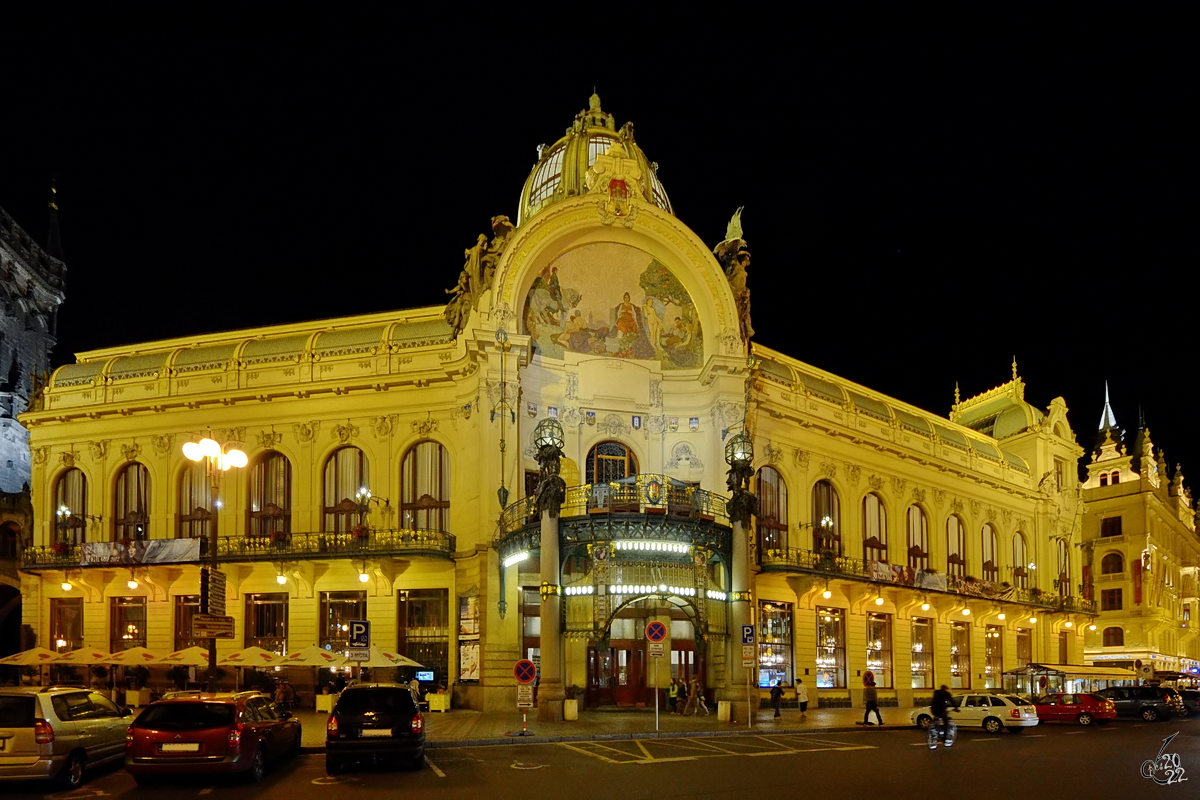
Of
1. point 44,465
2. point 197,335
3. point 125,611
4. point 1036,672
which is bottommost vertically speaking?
point 1036,672

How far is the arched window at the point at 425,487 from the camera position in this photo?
39.7 meters

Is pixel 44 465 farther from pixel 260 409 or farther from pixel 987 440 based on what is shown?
pixel 987 440

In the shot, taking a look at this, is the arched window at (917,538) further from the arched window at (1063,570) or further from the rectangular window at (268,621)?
the rectangular window at (268,621)

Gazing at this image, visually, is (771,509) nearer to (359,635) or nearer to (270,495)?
(270,495)

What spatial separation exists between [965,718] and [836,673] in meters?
12.6

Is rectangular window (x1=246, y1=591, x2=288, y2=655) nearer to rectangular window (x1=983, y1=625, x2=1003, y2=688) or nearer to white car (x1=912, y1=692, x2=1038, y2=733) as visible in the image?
white car (x1=912, y1=692, x2=1038, y2=733)

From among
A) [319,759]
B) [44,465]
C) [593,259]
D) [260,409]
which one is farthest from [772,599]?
[44,465]

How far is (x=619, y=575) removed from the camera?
33344 mm

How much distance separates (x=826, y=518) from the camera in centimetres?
4678

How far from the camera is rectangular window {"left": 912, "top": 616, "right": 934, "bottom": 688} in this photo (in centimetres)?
5097

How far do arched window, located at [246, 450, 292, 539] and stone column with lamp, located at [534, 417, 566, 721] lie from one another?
491 inches

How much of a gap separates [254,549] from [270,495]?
271cm

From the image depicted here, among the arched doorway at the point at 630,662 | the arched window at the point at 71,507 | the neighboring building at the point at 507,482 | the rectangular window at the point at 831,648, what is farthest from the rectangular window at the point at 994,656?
the arched window at the point at 71,507

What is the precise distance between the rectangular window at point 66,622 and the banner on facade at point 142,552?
3.08 metres
